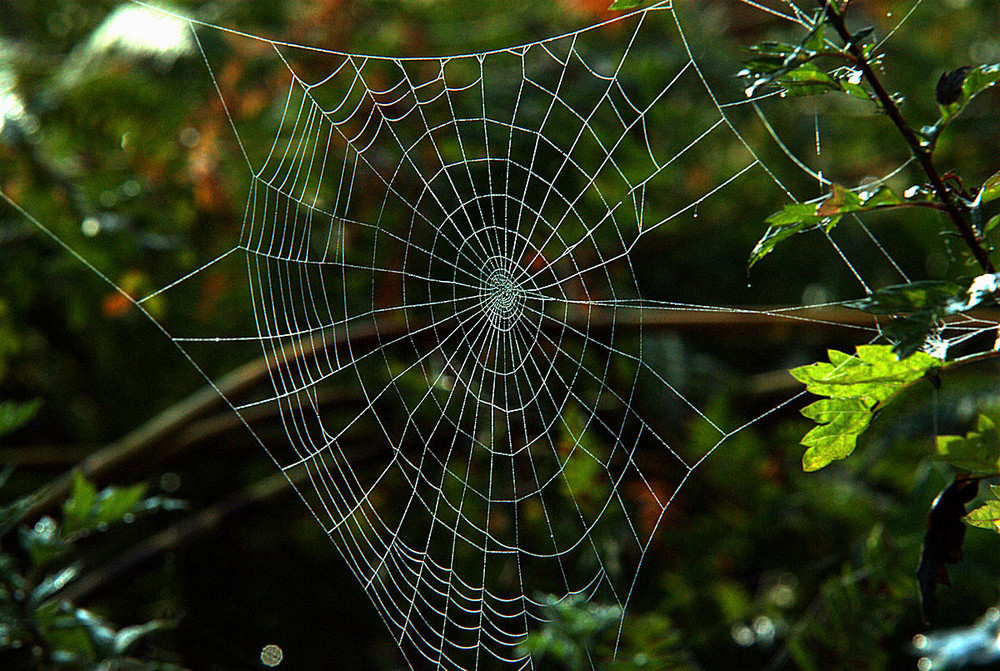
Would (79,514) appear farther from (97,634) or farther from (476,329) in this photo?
(476,329)

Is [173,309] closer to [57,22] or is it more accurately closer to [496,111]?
[496,111]

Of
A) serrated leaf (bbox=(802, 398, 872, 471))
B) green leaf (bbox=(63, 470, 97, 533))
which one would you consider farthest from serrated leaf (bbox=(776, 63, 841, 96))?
green leaf (bbox=(63, 470, 97, 533))

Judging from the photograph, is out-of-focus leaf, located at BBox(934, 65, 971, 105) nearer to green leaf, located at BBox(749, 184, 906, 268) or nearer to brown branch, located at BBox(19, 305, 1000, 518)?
green leaf, located at BBox(749, 184, 906, 268)

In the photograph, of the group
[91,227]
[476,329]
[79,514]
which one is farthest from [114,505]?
[476,329]

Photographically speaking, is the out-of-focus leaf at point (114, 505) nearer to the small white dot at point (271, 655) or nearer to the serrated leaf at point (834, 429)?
the small white dot at point (271, 655)

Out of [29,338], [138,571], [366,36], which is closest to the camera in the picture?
[138,571]

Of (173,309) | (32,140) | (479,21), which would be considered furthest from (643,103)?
(32,140)
